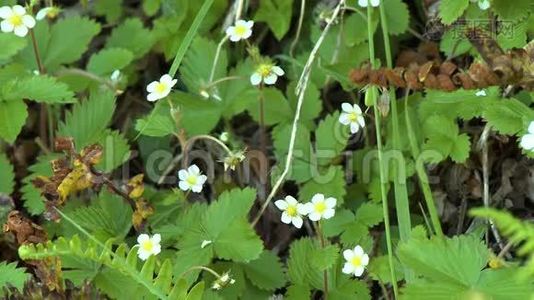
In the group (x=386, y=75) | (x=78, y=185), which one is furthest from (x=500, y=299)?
(x=78, y=185)

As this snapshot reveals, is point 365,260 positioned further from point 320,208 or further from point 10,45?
point 10,45

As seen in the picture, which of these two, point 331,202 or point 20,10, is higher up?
point 20,10

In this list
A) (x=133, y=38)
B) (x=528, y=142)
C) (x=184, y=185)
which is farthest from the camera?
(x=133, y=38)

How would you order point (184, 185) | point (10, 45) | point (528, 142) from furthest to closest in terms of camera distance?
point (10, 45)
point (184, 185)
point (528, 142)

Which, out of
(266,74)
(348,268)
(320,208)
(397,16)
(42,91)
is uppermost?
(397,16)

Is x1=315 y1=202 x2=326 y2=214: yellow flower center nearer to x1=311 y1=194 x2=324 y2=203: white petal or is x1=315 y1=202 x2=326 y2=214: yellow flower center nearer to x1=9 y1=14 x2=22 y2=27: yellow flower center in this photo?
x1=311 y1=194 x2=324 y2=203: white petal

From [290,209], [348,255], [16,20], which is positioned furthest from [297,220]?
[16,20]

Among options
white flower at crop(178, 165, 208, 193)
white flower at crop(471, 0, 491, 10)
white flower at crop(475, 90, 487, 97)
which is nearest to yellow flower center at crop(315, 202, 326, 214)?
white flower at crop(178, 165, 208, 193)
